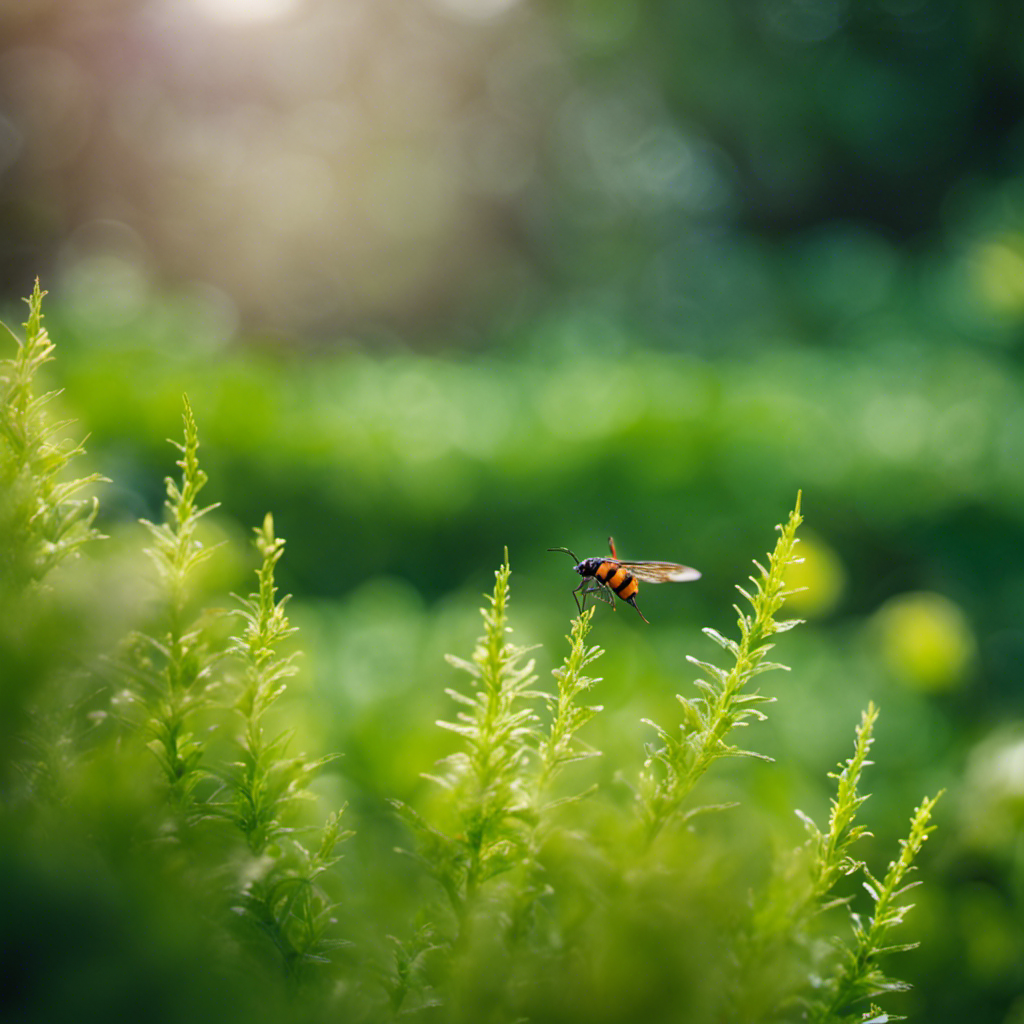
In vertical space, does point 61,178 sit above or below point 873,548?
above

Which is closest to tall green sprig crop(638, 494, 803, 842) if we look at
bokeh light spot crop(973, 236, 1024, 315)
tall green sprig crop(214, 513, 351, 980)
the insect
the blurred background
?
tall green sprig crop(214, 513, 351, 980)

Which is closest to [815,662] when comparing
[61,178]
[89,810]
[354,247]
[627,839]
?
[627,839]

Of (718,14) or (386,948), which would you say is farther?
(718,14)

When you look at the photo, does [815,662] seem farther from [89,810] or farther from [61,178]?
[61,178]

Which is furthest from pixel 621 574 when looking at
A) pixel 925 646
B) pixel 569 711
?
pixel 925 646

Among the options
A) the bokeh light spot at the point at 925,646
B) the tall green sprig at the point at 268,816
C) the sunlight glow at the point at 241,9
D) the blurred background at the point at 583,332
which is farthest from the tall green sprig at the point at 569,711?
the sunlight glow at the point at 241,9

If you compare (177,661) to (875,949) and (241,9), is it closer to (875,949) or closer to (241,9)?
(875,949)
